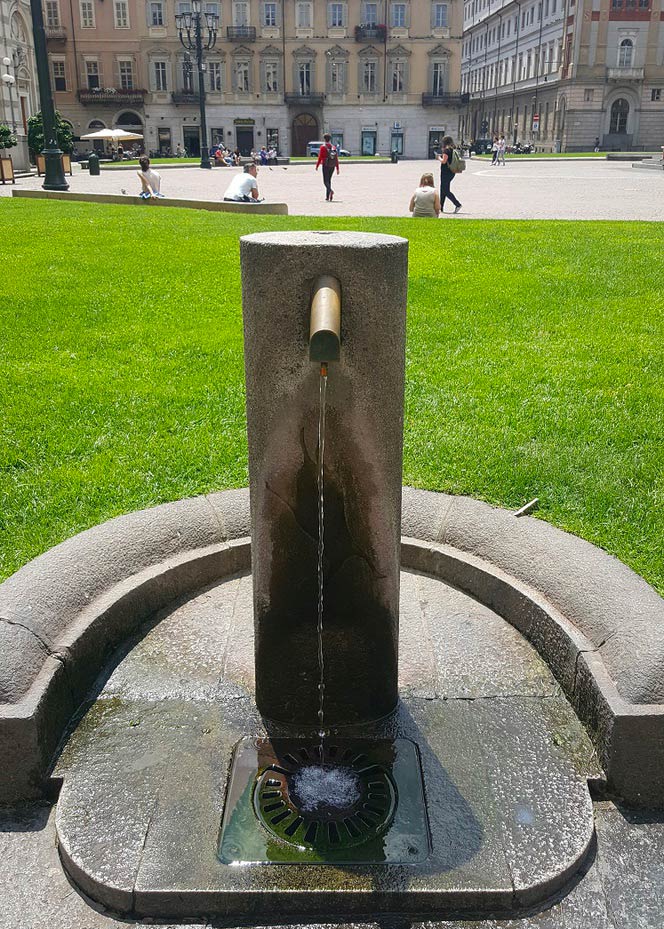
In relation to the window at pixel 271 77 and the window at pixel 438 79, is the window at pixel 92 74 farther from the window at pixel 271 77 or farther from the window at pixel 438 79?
the window at pixel 438 79

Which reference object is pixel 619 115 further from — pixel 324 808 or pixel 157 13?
pixel 324 808

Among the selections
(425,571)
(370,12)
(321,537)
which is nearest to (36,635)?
(321,537)

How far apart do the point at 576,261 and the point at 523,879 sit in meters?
9.40

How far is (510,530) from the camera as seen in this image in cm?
388

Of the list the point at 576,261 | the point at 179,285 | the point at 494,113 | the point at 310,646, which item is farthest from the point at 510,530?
the point at 494,113

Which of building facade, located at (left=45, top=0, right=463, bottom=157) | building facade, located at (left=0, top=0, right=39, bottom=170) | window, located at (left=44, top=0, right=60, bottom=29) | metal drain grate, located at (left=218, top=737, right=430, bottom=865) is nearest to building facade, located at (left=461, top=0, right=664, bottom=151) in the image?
building facade, located at (left=45, top=0, right=463, bottom=157)

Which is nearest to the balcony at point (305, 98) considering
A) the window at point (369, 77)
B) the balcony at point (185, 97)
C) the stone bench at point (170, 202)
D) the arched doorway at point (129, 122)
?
the window at point (369, 77)

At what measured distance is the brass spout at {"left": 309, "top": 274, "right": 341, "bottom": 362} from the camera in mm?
2383

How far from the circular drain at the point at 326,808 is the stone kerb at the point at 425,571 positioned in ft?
2.47

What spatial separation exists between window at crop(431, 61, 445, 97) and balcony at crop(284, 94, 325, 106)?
9903 millimetres

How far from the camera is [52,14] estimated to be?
2660 inches

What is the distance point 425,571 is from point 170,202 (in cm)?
1683

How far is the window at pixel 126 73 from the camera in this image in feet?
228

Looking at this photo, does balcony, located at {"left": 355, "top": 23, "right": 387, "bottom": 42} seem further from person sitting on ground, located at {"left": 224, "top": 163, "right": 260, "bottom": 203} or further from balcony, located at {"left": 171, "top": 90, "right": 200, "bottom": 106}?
person sitting on ground, located at {"left": 224, "top": 163, "right": 260, "bottom": 203}
